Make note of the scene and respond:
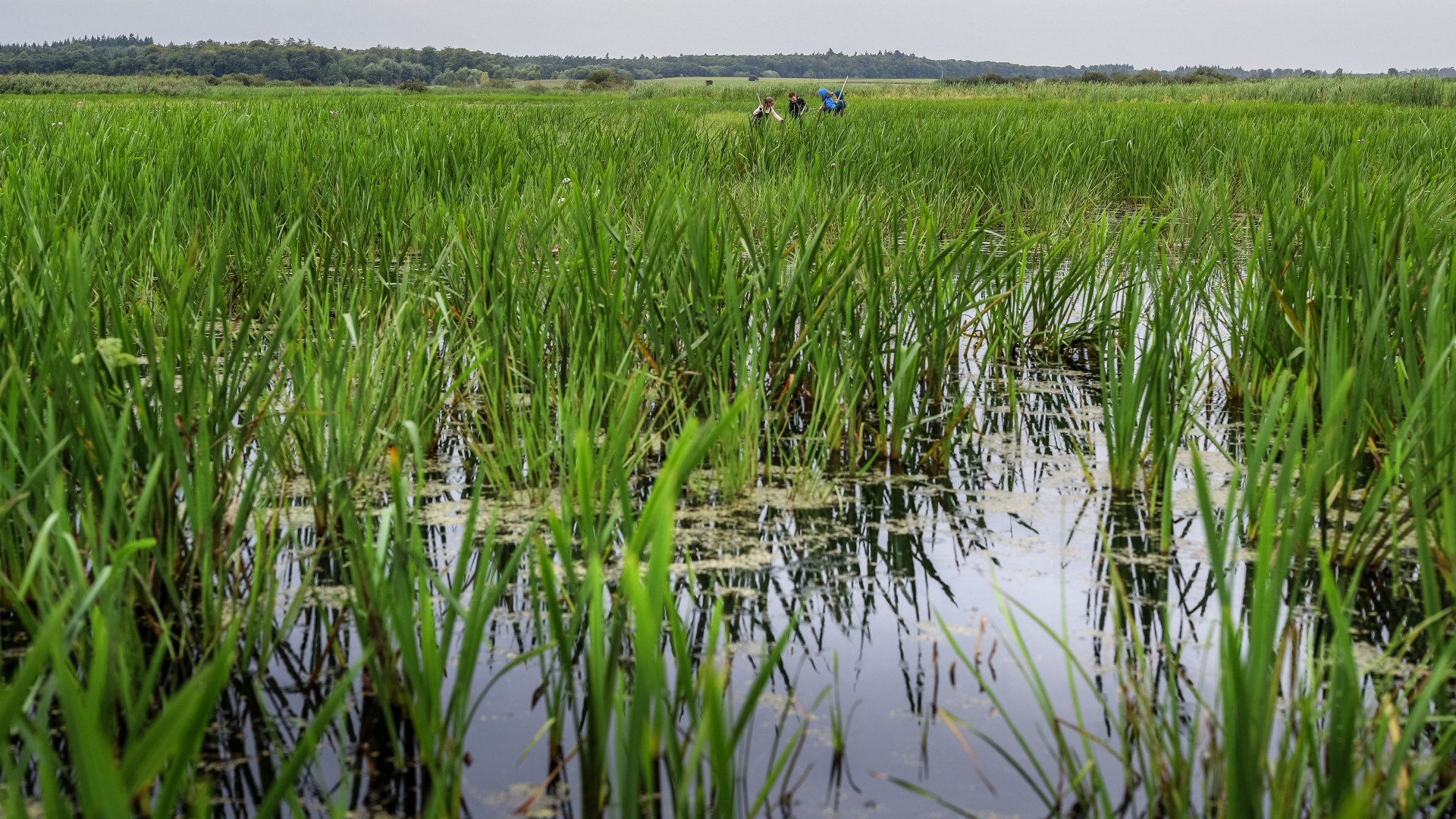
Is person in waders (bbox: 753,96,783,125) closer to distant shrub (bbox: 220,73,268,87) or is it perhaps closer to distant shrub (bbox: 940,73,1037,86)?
distant shrub (bbox: 940,73,1037,86)

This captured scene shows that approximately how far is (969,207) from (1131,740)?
4.02 meters

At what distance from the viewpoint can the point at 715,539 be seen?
145 centimetres

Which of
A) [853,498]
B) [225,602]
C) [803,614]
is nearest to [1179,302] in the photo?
[853,498]

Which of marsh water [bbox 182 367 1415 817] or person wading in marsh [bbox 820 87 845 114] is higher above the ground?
person wading in marsh [bbox 820 87 845 114]

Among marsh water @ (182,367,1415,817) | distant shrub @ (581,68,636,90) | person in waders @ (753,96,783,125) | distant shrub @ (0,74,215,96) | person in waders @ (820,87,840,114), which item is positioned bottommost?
marsh water @ (182,367,1415,817)

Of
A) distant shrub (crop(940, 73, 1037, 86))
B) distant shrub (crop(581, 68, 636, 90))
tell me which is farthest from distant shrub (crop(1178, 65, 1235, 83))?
distant shrub (crop(581, 68, 636, 90))

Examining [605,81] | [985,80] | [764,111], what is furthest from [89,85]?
[985,80]

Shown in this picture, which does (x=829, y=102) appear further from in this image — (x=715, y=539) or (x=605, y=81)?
(x=605, y=81)

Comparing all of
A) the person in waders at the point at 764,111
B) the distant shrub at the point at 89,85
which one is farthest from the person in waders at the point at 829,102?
the distant shrub at the point at 89,85

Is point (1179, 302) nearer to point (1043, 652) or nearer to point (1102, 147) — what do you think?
point (1043, 652)

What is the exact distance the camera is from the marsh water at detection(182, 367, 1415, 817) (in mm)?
930

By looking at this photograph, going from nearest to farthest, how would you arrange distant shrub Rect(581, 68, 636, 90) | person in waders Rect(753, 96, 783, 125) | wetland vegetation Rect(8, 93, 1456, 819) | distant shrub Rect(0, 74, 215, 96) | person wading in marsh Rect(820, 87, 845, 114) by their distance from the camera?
wetland vegetation Rect(8, 93, 1456, 819), person in waders Rect(753, 96, 783, 125), person wading in marsh Rect(820, 87, 845, 114), distant shrub Rect(0, 74, 215, 96), distant shrub Rect(581, 68, 636, 90)

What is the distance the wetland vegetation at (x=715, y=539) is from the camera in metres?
0.84

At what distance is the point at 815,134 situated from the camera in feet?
21.0
